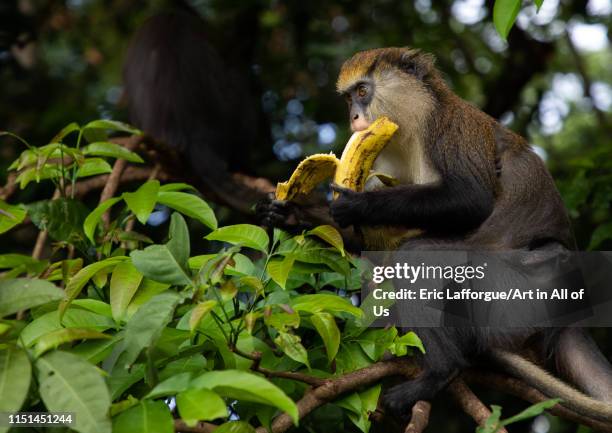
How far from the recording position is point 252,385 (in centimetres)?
197

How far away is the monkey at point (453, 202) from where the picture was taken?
11.0 ft

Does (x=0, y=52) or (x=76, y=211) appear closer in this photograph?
(x=76, y=211)

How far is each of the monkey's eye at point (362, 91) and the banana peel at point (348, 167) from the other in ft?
1.47

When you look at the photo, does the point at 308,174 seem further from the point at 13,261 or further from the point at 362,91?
the point at 13,261

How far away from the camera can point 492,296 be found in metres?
3.57

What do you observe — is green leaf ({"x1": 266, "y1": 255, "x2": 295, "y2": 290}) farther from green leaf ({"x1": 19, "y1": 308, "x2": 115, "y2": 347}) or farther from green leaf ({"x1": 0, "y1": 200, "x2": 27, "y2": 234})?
green leaf ({"x1": 0, "y1": 200, "x2": 27, "y2": 234})

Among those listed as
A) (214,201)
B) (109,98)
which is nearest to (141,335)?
(214,201)

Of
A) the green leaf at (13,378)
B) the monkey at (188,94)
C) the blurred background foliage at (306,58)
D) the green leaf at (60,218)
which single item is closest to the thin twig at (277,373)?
the green leaf at (13,378)

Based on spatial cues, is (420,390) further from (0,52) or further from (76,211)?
(0,52)

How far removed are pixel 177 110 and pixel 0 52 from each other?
1.53 metres

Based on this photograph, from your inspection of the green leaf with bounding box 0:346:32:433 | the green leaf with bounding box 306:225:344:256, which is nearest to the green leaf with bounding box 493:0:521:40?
the green leaf with bounding box 306:225:344:256

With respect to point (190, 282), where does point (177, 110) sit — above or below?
below

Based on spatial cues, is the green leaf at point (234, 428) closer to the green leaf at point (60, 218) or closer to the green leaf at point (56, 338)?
the green leaf at point (56, 338)

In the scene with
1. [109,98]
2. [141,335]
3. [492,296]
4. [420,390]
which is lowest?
[109,98]
